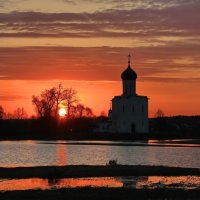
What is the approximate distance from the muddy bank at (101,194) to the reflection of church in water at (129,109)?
8376 cm

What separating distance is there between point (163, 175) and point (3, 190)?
12.4 metres

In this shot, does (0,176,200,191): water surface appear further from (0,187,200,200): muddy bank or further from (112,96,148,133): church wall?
(112,96,148,133): church wall

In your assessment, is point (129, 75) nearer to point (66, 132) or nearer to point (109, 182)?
point (66, 132)

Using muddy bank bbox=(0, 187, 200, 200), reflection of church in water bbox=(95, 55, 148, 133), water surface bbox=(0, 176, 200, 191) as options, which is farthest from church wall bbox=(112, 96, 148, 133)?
muddy bank bbox=(0, 187, 200, 200)

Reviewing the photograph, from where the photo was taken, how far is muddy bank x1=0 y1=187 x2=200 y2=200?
30.7 m

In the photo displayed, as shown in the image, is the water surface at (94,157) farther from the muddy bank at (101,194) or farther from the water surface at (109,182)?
A: the muddy bank at (101,194)

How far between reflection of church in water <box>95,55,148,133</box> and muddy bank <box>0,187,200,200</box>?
83.8m

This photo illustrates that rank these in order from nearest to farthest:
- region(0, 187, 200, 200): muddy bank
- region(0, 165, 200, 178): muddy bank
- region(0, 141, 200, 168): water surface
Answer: region(0, 187, 200, 200): muddy bank
region(0, 165, 200, 178): muddy bank
region(0, 141, 200, 168): water surface

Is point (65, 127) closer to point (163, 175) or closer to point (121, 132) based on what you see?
point (121, 132)

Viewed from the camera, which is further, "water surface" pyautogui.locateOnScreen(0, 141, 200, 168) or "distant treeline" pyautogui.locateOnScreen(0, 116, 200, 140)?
"distant treeline" pyautogui.locateOnScreen(0, 116, 200, 140)

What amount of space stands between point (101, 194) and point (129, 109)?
284 feet

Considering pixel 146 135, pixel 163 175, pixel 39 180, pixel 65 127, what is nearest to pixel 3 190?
pixel 39 180

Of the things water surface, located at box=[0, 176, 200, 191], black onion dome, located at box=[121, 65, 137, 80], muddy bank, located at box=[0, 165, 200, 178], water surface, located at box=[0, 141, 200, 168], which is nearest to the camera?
water surface, located at box=[0, 176, 200, 191]

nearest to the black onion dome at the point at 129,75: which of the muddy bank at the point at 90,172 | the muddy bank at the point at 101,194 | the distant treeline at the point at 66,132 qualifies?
the distant treeline at the point at 66,132
